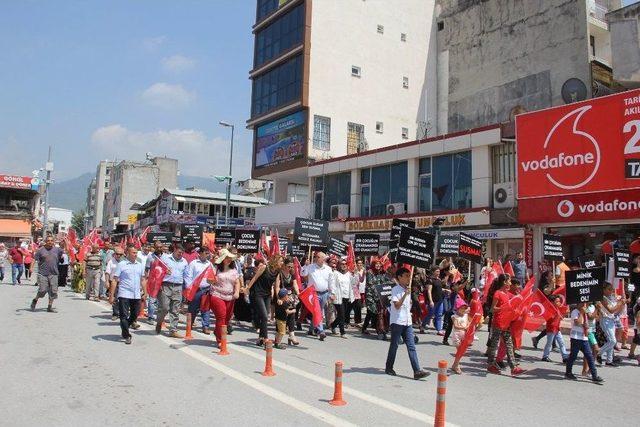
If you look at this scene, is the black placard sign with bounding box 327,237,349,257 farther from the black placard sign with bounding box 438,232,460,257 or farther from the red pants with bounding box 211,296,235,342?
the red pants with bounding box 211,296,235,342

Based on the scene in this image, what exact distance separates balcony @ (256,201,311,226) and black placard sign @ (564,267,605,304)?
26.5m

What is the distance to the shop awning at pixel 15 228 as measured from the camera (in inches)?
2481

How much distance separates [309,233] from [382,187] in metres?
15.2

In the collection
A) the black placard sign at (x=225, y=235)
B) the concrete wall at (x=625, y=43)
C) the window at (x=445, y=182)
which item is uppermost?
the concrete wall at (x=625, y=43)

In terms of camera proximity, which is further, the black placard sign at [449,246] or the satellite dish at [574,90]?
the satellite dish at [574,90]

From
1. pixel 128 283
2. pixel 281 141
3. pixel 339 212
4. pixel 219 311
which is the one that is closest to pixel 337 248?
pixel 219 311

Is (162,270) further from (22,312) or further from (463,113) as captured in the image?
(463,113)

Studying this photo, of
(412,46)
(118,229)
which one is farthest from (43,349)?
(118,229)

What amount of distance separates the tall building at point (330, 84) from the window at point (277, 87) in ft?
0.24

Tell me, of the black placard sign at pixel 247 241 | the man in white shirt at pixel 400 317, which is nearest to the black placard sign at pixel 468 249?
the black placard sign at pixel 247 241

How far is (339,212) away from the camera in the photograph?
33.1 m

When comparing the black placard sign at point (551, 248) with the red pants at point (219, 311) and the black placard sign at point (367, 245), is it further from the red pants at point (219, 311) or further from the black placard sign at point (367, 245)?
the red pants at point (219, 311)

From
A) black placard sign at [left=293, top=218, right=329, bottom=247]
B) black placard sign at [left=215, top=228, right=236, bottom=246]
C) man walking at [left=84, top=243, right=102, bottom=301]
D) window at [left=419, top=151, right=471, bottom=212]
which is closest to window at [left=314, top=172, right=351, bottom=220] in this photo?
window at [left=419, top=151, right=471, bottom=212]

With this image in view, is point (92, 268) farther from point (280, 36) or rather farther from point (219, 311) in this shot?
point (280, 36)
